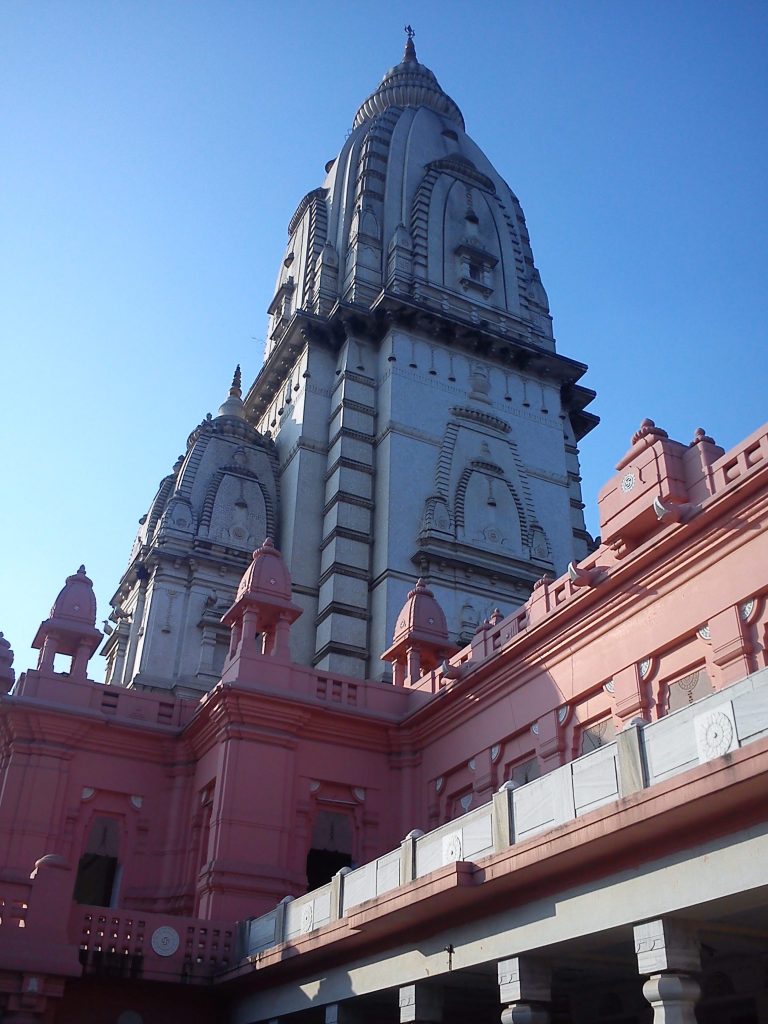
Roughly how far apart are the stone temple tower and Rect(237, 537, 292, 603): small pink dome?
8028 mm

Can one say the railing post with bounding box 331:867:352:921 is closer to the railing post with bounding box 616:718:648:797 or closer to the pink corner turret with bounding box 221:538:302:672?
the railing post with bounding box 616:718:648:797

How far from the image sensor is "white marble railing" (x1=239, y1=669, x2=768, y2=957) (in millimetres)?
8094

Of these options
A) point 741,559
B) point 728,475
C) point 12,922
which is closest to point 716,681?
point 741,559

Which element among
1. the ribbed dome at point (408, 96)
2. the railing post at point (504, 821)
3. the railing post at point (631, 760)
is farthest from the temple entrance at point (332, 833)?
the ribbed dome at point (408, 96)

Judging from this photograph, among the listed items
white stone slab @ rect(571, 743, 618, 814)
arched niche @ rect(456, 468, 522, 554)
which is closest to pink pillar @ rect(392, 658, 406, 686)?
arched niche @ rect(456, 468, 522, 554)

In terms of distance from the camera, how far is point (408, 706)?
19.4 m

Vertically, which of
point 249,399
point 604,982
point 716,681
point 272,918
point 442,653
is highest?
point 249,399

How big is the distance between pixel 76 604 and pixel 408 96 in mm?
33776

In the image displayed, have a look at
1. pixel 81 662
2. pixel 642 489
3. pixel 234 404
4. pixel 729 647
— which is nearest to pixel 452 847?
pixel 729 647

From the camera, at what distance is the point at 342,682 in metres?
18.9

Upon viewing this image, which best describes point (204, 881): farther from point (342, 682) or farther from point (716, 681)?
point (716, 681)

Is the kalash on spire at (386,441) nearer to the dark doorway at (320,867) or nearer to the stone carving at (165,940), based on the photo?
the dark doorway at (320,867)

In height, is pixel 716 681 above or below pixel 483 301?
below

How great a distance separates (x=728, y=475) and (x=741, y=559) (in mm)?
Result: 1098
